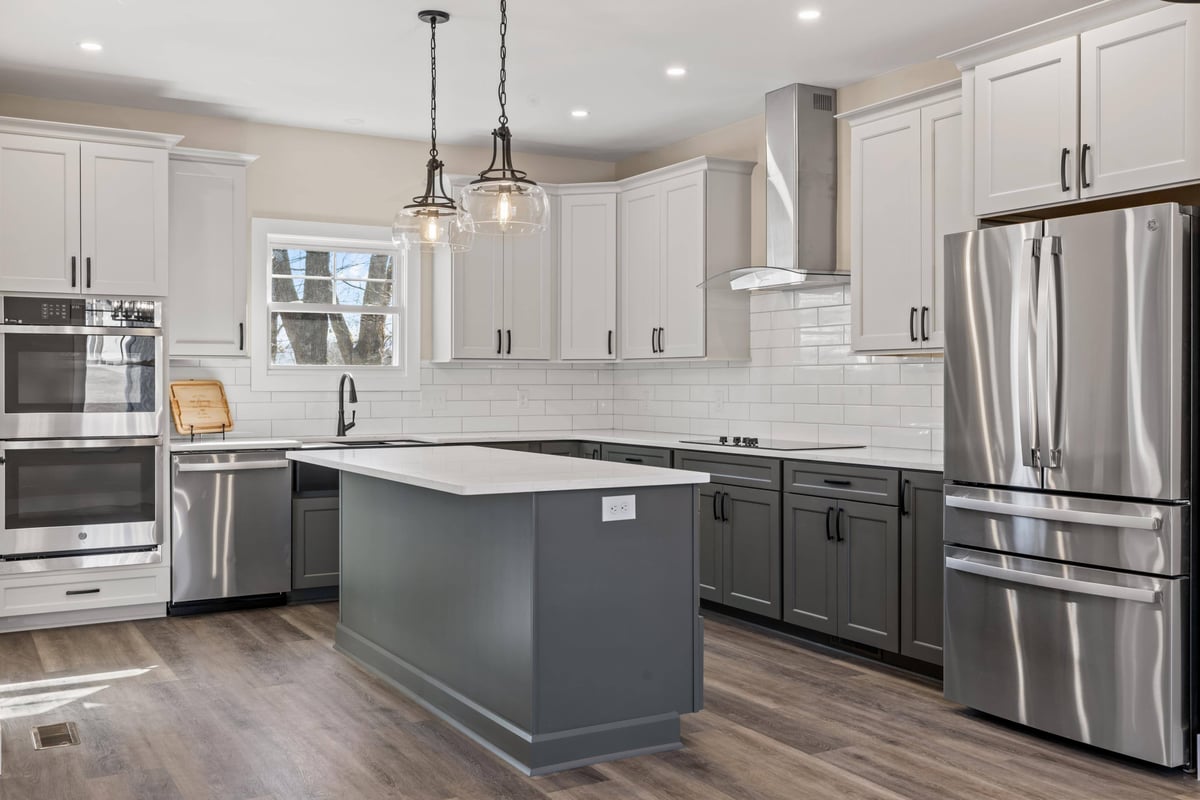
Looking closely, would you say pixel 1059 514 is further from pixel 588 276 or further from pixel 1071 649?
pixel 588 276

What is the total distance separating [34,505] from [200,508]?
2.51 feet

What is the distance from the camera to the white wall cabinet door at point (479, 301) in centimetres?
647

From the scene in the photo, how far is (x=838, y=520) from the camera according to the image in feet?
15.1

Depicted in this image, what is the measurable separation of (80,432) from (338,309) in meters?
1.78

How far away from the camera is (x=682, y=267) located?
6.11 metres

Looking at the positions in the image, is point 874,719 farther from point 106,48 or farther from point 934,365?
point 106,48

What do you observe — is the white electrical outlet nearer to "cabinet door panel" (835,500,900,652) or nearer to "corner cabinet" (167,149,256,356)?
"cabinet door panel" (835,500,900,652)

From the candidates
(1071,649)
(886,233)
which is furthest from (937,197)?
(1071,649)

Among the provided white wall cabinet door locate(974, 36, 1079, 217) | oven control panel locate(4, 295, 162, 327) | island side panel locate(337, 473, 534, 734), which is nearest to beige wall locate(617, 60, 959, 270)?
white wall cabinet door locate(974, 36, 1079, 217)

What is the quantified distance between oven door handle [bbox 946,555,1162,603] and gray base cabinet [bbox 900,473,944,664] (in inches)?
12.7

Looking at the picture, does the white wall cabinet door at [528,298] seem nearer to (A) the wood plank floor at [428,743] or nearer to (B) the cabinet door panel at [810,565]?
(B) the cabinet door panel at [810,565]

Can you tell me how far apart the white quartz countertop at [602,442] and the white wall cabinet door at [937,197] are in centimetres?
56

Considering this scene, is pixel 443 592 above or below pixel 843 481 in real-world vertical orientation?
below

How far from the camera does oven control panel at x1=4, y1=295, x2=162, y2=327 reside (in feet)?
16.7
